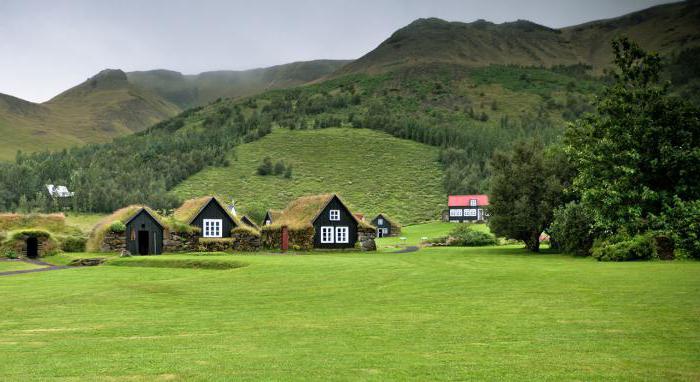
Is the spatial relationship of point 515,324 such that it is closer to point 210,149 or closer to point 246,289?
point 246,289

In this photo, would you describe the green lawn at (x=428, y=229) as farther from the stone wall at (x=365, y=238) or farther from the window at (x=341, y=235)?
the window at (x=341, y=235)

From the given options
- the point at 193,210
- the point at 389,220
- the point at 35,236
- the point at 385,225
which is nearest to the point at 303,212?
the point at 193,210

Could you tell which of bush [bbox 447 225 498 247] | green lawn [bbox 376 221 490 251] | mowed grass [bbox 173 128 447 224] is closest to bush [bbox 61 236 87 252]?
bush [bbox 447 225 498 247]

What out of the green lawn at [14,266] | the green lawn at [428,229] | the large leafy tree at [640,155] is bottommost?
the green lawn at [428,229]

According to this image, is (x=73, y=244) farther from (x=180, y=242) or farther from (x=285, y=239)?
(x=285, y=239)

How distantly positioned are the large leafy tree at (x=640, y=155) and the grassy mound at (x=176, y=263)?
81.6 ft

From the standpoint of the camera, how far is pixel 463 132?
188 m

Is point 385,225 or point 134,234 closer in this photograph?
point 134,234

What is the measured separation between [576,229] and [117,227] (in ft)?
127

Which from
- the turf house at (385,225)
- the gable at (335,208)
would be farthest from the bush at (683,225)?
the turf house at (385,225)

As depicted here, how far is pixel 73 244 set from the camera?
5484 centimetres

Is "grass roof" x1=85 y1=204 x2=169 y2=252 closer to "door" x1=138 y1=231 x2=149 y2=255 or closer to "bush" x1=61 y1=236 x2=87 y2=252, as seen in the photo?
"bush" x1=61 y1=236 x2=87 y2=252

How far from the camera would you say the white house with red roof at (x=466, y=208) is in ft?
405

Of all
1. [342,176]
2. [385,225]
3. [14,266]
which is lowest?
[385,225]
